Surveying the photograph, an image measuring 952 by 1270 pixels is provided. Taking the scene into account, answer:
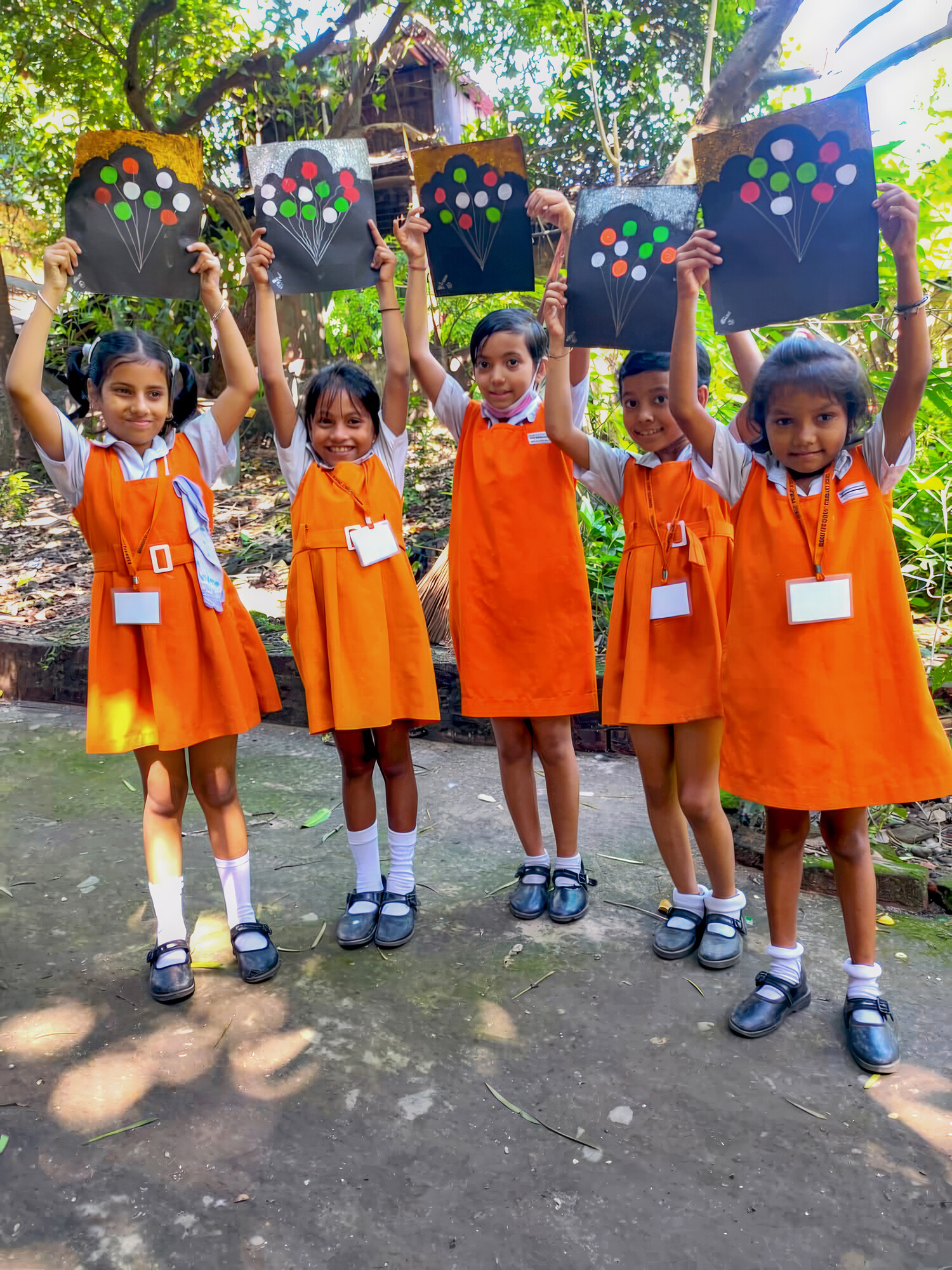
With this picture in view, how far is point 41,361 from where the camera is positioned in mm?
2443

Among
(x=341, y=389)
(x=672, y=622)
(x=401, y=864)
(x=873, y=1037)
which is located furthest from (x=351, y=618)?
(x=873, y=1037)

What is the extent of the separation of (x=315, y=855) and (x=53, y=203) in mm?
7846

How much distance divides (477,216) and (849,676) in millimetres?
1684

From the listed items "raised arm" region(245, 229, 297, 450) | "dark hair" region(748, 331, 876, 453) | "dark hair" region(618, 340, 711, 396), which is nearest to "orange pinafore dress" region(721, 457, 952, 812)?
"dark hair" region(748, 331, 876, 453)

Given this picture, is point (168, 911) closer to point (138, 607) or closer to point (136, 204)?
point (138, 607)

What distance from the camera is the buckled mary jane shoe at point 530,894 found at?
2.90 m

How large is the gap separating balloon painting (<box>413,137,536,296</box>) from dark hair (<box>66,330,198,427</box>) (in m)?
0.78

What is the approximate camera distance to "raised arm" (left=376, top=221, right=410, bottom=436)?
2773 millimetres

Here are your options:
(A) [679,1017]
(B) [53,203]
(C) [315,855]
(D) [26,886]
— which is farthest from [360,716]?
(B) [53,203]

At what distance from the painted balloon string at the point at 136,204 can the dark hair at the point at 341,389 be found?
1.84 ft

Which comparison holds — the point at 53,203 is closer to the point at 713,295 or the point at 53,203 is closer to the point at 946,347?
the point at 946,347

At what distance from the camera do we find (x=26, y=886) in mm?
3201

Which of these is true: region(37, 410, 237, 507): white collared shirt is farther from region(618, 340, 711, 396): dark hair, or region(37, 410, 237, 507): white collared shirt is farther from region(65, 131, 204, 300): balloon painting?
region(618, 340, 711, 396): dark hair

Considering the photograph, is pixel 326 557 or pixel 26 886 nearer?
pixel 326 557
